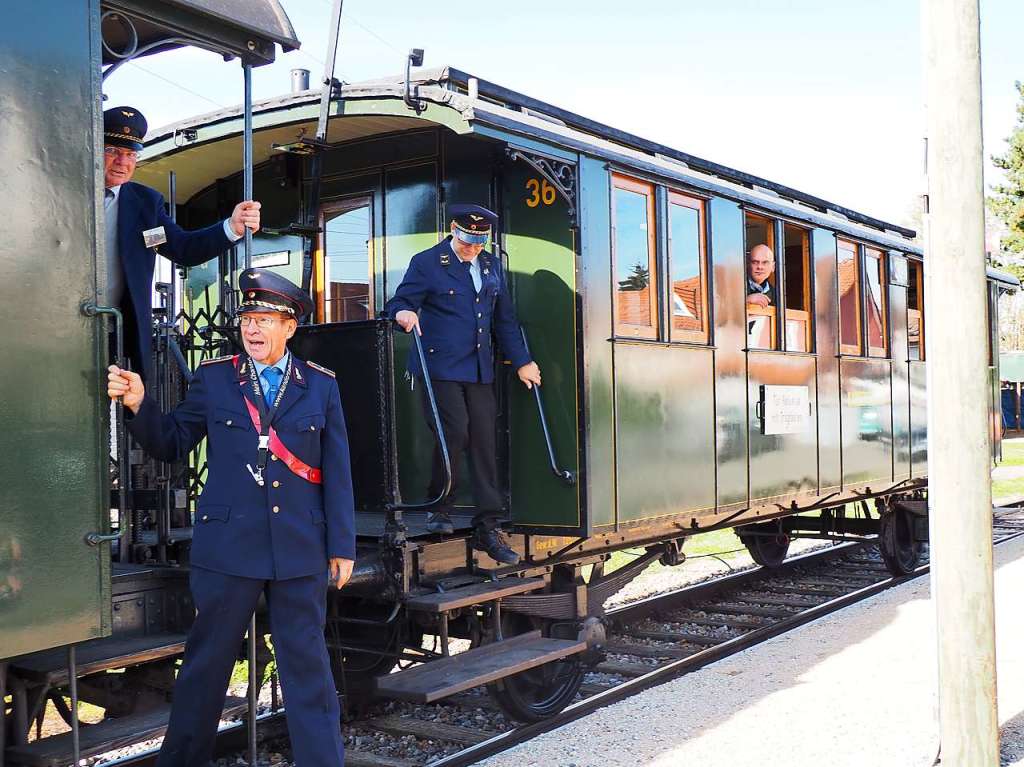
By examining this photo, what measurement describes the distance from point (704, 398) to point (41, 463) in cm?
470

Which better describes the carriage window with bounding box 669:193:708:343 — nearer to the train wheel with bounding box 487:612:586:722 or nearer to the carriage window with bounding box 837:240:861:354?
the train wheel with bounding box 487:612:586:722

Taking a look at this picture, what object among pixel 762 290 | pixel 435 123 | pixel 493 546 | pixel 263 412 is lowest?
pixel 493 546

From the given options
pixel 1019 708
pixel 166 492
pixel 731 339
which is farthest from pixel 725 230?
pixel 166 492

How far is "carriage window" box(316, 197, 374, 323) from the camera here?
660 cm

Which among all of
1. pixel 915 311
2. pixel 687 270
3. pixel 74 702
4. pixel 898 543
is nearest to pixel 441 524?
pixel 74 702

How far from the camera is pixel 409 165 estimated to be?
637 cm

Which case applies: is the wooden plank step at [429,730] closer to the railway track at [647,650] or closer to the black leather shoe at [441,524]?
the railway track at [647,650]

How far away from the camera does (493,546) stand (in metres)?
5.59

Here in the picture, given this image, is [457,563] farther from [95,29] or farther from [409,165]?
[95,29]

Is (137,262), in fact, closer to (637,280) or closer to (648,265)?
(637,280)

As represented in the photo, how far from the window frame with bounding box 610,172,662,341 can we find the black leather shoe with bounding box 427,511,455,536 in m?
1.44

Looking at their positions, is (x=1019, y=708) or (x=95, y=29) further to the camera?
(x=1019, y=708)

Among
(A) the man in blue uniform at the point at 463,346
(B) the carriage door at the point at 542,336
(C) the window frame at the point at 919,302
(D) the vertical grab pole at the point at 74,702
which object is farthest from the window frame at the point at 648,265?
(C) the window frame at the point at 919,302

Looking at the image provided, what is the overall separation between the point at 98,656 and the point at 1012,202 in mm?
38474
